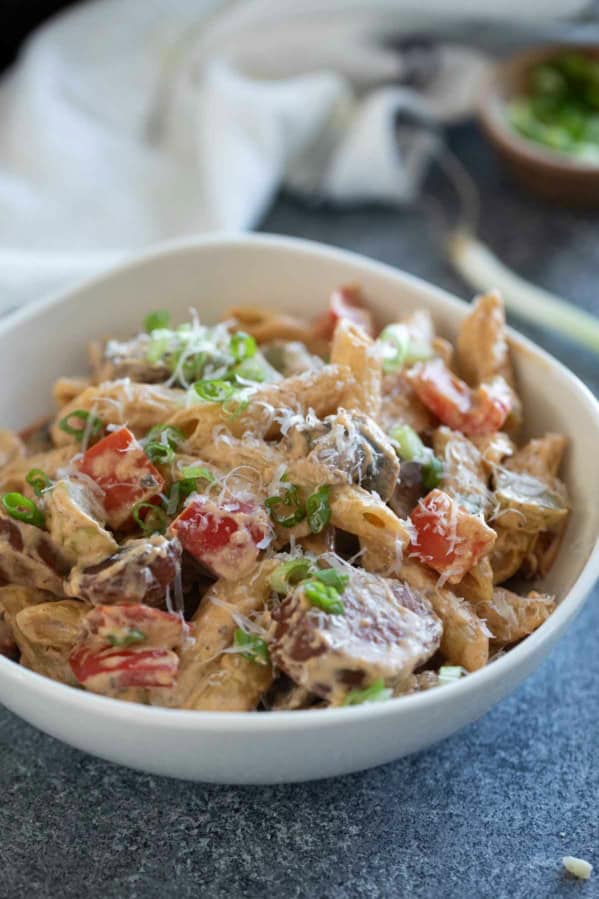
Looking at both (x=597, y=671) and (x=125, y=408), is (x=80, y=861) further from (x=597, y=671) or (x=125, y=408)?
(x=597, y=671)

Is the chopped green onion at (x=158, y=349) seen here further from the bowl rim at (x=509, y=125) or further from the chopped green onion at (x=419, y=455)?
the bowl rim at (x=509, y=125)

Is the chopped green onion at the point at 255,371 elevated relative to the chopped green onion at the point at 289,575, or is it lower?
elevated

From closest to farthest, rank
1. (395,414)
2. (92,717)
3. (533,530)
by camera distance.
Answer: (92,717) → (533,530) → (395,414)

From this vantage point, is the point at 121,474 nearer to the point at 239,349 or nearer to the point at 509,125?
the point at 239,349

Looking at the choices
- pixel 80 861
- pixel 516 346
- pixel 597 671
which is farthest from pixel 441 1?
pixel 80 861

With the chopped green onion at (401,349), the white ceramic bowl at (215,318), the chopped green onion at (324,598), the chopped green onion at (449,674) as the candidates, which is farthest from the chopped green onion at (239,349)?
the chopped green onion at (449,674)

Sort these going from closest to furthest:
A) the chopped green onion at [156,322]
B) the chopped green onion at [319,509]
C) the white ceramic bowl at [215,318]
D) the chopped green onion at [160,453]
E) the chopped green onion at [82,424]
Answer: the white ceramic bowl at [215,318], the chopped green onion at [319,509], the chopped green onion at [160,453], the chopped green onion at [82,424], the chopped green onion at [156,322]

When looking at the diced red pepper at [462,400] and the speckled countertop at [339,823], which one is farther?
the diced red pepper at [462,400]
